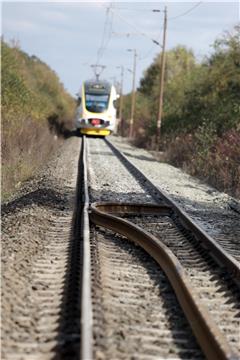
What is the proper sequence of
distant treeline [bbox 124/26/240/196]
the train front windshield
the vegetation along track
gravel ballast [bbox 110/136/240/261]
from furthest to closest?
the train front windshield < distant treeline [bbox 124/26/240/196] < gravel ballast [bbox 110/136/240/261] < the vegetation along track

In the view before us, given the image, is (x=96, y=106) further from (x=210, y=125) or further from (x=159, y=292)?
(x=159, y=292)

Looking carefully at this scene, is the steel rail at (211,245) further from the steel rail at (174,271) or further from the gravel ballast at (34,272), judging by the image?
the gravel ballast at (34,272)

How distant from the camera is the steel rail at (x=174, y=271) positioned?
4957 mm

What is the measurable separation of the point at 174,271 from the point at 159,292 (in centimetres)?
38

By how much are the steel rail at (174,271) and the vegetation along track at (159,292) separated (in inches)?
0.4

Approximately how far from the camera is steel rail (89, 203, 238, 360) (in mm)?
4957

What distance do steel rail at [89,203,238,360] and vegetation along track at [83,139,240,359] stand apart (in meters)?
0.01

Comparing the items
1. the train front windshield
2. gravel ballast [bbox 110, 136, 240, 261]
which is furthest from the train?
gravel ballast [bbox 110, 136, 240, 261]

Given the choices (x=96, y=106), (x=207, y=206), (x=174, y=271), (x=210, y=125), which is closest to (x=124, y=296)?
(x=174, y=271)

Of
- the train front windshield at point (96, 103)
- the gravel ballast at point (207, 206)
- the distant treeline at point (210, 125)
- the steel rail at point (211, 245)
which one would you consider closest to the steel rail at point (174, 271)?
the steel rail at point (211, 245)

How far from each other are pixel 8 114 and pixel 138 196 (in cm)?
1293

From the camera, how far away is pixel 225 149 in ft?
68.5

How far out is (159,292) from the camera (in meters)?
6.70

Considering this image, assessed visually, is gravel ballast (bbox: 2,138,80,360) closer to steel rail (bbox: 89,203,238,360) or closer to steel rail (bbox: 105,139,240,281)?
steel rail (bbox: 89,203,238,360)
